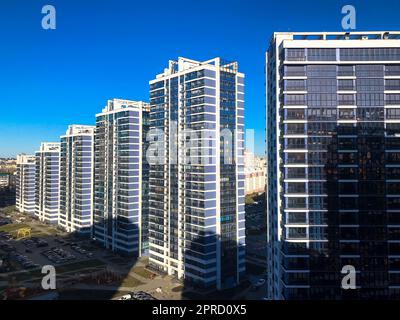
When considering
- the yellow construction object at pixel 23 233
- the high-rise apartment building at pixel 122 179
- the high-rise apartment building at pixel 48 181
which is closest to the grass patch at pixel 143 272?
the high-rise apartment building at pixel 122 179

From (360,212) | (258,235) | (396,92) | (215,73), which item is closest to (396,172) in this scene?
(360,212)

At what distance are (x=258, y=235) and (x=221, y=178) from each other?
150 feet

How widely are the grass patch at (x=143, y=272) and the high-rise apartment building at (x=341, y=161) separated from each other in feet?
96.5

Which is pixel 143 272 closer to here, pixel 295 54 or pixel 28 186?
pixel 295 54

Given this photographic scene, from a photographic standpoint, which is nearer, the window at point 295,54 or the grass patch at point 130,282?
the window at point 295,54

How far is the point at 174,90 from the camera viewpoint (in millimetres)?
61719

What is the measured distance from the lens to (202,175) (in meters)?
54.9

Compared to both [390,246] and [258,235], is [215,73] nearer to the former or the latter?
[390,246]

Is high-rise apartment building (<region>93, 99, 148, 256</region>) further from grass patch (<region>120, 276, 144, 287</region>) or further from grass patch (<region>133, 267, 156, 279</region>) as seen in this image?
grass patch (<region>120, 276, 144, 287</region>)

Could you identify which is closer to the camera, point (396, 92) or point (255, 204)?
point (396, 92)

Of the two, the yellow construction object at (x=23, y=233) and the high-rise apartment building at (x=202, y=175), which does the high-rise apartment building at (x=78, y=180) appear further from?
the high-rise apartment building at (x=202, y=175)

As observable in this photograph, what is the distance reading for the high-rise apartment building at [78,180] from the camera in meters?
92.2

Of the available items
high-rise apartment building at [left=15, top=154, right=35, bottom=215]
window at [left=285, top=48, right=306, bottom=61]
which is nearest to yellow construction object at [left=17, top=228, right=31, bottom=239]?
high-rise apartment building at [left=15, top=154, right=35, bottom=215]

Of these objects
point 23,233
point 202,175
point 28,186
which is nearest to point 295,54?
point 202,175
